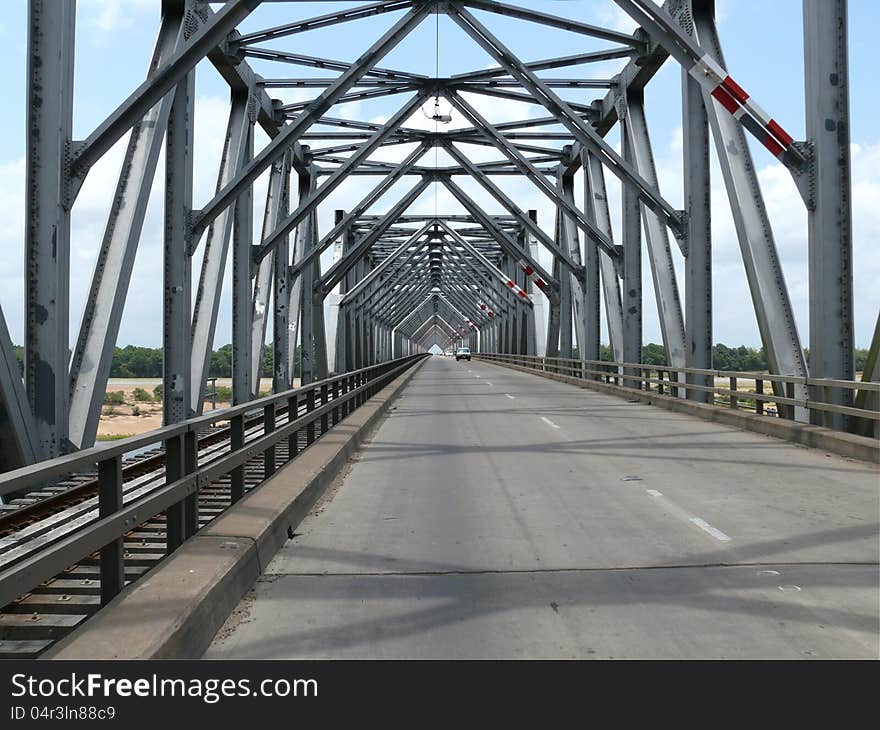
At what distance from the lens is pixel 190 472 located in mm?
6336

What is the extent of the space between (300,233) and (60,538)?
101ft

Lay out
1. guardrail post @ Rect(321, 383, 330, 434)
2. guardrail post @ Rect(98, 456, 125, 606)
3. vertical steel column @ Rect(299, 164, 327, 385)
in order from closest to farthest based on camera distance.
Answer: guardrail post @ Rect(98, 456, 125, 606)
guardrail post @ Rect(321, 383, 330, 434)
vertical steel column @ Rect(299, 164, 327, 385)

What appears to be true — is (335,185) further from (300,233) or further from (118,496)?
(118,496)

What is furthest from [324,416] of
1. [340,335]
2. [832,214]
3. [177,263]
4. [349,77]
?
[340,335]

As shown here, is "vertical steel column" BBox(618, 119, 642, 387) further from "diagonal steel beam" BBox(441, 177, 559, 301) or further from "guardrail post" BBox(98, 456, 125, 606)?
"guardrail post" BBox(98, 456, 125, 606)

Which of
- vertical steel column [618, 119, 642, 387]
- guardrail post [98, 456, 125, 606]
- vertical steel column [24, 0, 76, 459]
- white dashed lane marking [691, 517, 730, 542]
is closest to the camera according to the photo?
guardrail post [98, 456, 125, 606]

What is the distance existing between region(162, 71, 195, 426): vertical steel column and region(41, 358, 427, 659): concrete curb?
8665 mm

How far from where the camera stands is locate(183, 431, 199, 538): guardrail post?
6.27m

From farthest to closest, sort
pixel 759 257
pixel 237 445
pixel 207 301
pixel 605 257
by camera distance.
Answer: pixel 605 257, pixel 207 301, pixel 759 257, pixel 237 445

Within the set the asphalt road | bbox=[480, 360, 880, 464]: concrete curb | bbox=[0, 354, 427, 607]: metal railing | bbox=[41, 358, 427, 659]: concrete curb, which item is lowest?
the asphalt road

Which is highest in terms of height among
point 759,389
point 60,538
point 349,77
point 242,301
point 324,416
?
point 349,77

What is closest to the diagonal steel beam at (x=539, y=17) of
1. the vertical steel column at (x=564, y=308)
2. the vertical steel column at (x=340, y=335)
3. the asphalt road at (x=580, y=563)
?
the asphalt road at (x=580, y=563)

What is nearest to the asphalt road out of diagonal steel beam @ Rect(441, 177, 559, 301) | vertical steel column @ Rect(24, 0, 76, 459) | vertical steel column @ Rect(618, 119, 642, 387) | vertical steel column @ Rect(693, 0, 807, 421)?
vertical steel column @ Rect(693, 0, 807, 421)

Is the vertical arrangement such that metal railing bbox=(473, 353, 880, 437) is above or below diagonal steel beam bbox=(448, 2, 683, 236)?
below
